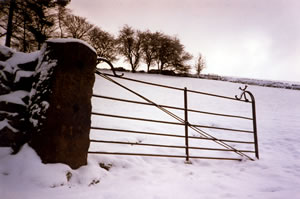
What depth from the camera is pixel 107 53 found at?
2750cm

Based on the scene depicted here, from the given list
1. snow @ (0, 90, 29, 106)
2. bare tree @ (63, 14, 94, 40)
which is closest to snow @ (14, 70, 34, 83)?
snow @ (0, 90, 29, 106)

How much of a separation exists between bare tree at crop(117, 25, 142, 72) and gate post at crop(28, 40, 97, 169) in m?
29.6

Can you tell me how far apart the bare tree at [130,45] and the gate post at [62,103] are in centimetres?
2959

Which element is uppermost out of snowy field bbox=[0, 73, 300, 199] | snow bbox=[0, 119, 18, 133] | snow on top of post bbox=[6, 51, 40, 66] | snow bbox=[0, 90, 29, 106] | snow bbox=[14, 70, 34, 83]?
snow on top of post bbox=[6, 51, 40, 66]

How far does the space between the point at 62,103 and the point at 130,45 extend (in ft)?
103

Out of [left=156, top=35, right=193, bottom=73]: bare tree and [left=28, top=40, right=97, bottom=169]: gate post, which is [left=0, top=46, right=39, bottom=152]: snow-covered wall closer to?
[left=28, top=40, right=97, bottom=169]: gate post

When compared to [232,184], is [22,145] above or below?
above

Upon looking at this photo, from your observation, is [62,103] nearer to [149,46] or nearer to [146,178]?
[146,178]

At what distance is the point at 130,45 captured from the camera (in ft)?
103

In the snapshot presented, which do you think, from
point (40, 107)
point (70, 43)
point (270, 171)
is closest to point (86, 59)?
point (70, 43)

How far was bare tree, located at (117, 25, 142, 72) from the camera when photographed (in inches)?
1211

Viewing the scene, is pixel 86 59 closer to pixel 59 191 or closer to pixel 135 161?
pixel 59 191

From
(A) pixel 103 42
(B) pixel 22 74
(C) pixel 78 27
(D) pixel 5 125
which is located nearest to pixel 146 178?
(D) pixel 5 125

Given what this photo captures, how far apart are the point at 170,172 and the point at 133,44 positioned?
3118 centimetres
